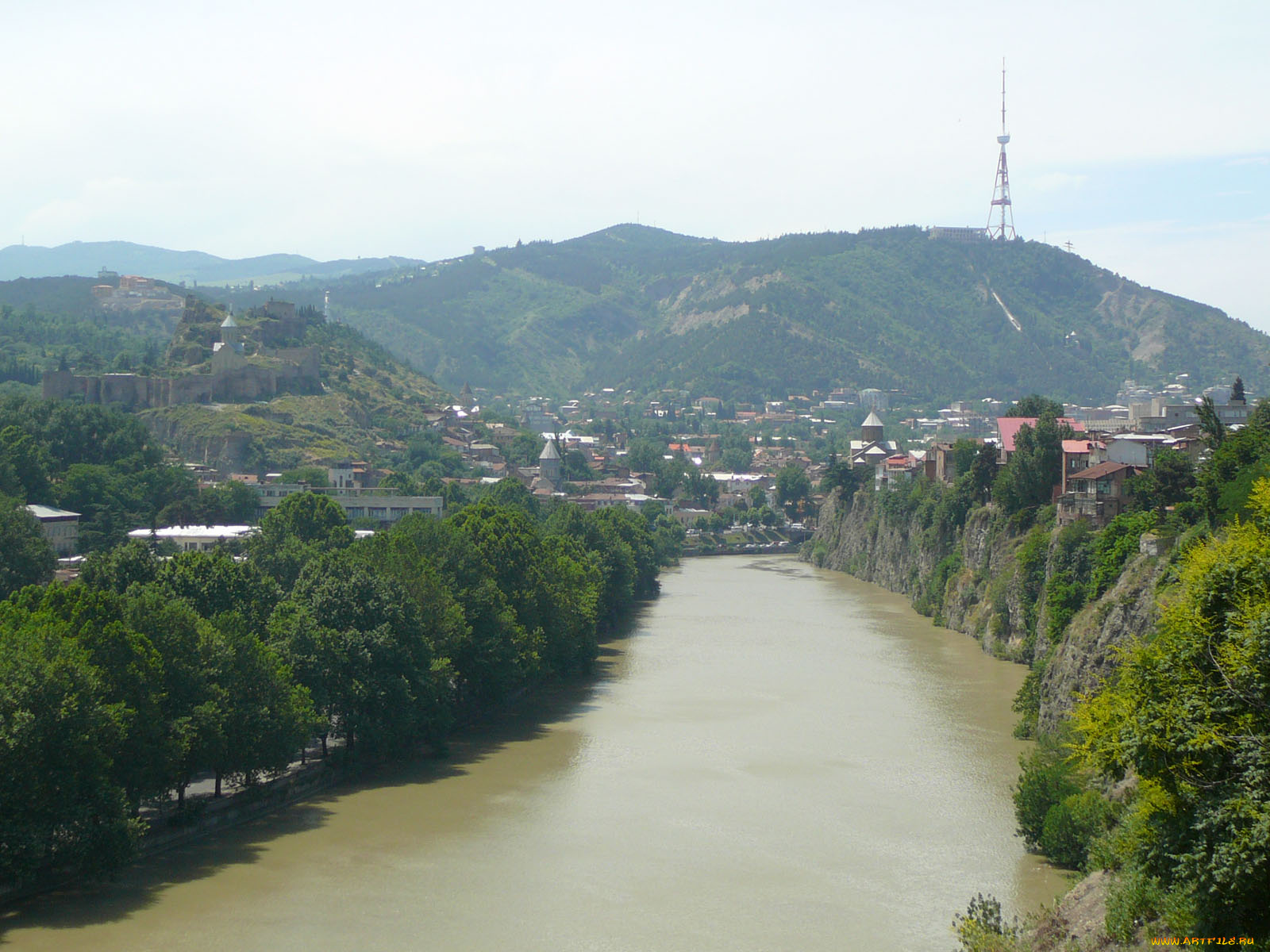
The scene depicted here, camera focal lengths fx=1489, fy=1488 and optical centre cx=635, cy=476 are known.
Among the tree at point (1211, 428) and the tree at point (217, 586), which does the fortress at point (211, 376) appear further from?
the tree at point (1211, 428)

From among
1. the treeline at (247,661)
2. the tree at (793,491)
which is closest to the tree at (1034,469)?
the treeline at (247,661)

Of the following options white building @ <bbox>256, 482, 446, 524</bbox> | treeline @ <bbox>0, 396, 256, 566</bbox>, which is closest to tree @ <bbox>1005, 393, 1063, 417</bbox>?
white building @ <bbox>256, 482, 446, 524</bbox>

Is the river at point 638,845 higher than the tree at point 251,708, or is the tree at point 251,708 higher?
the tree at point 251,708

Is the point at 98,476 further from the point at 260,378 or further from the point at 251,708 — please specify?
the point at 260,378

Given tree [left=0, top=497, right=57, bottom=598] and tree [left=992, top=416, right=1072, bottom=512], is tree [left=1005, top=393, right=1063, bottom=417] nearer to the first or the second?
tree [left=992, top=416, right=1072, bottom=512]

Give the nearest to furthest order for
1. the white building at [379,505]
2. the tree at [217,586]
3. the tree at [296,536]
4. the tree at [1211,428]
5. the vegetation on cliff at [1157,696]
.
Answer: the vegetation on cliff at [1157,696] → the tree at [217,586] → the tree at [1211,428] → the tree at [296,536] → the white building at [379,505]

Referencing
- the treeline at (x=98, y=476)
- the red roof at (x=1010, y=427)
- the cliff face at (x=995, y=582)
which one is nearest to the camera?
the cliff face at (x=995, y=582)

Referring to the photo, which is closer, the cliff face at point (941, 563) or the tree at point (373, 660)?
the tree at point (373, 660)

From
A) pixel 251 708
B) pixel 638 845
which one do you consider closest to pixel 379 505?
pixel 251 708
